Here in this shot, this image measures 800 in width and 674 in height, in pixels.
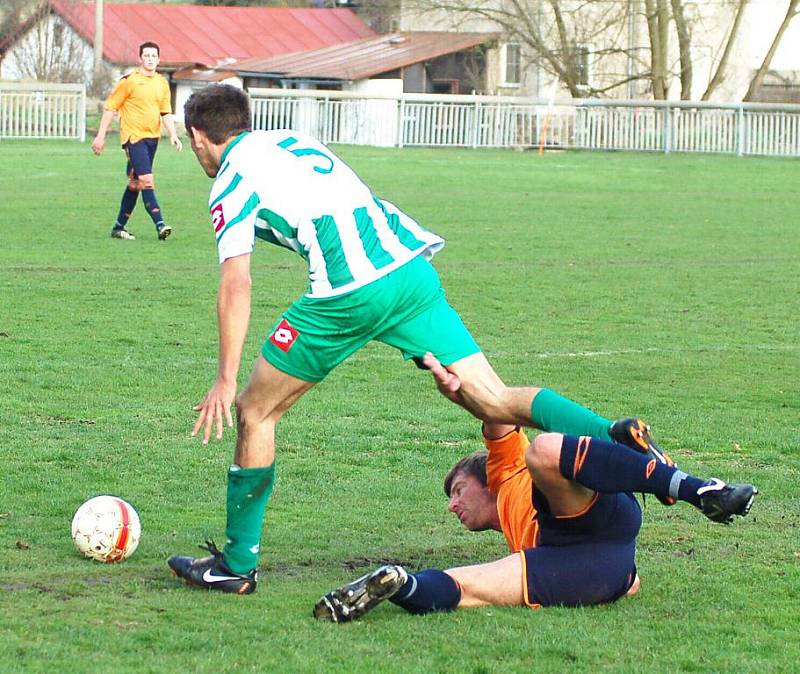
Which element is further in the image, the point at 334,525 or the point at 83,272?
the point at 83,272

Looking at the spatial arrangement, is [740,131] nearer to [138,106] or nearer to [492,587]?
[138,106]

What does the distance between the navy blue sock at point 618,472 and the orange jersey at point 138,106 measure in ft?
41.0

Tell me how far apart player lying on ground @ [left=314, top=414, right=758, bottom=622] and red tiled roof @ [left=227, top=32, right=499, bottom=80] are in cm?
4924

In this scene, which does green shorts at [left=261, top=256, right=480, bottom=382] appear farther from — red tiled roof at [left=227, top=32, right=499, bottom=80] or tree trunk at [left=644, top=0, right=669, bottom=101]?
red tiled roof at [left=227, top=32, right=499, bottom=80]

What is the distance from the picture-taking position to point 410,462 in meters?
7.32

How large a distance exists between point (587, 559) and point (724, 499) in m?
0.56

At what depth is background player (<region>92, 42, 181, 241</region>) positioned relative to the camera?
16.4 metres

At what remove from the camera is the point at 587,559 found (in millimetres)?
5004

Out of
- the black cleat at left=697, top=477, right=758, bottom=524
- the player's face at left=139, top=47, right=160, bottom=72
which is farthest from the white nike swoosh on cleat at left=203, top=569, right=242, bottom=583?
the player's face at left=139, top=47, right=160, bottom=72

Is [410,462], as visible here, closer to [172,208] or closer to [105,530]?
[105,530]

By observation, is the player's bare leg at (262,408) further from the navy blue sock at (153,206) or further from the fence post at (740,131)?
the fence post at (740,131)

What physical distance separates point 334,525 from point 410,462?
1.23 meters

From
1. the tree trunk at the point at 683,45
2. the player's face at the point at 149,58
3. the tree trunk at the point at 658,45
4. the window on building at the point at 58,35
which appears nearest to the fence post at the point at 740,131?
the tree trunk at the point at 658,45

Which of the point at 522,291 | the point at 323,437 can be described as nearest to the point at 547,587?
the point at 323,437
